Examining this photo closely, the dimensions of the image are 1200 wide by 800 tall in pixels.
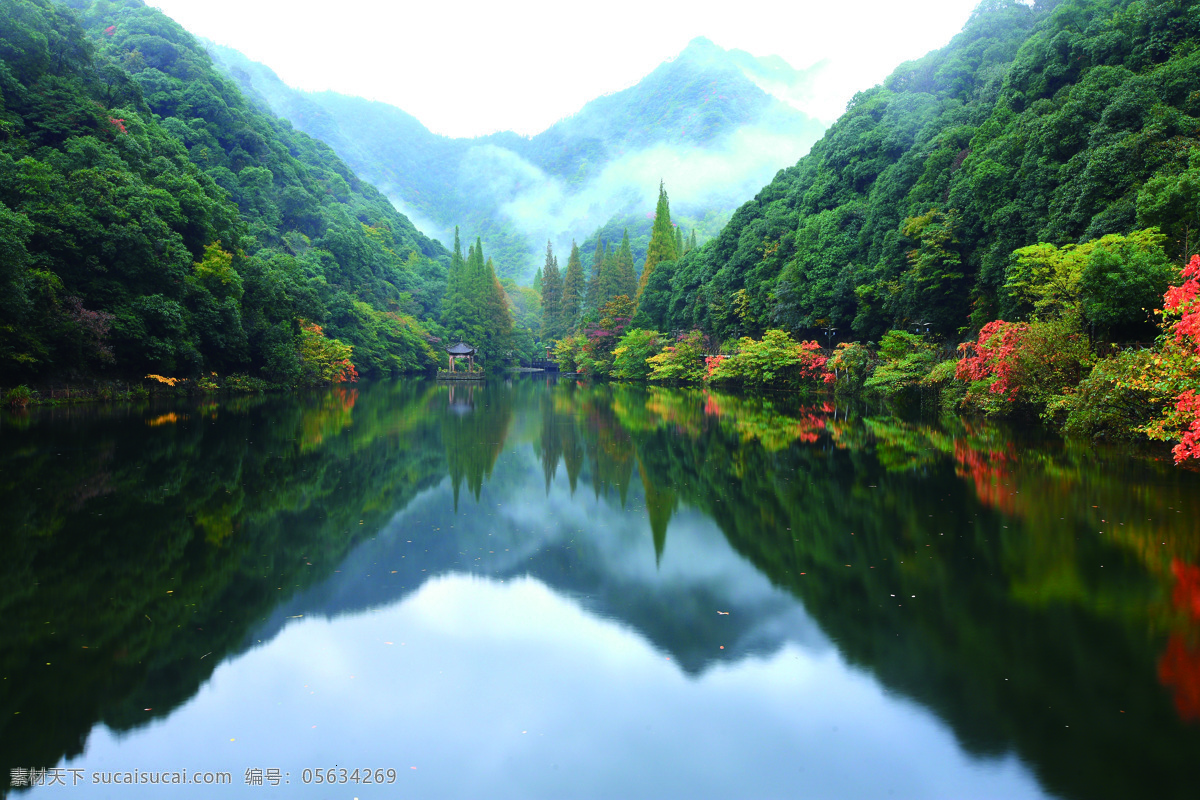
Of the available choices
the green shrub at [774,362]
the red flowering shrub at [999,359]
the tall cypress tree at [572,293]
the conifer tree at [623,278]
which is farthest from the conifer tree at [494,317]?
the red flowering shrub at [999,359]

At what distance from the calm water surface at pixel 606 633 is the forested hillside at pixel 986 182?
1121 cm

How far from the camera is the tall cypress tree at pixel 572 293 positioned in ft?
232

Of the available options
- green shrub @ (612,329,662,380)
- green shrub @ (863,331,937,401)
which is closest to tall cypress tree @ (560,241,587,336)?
green shrub @ (612,329,662,380)

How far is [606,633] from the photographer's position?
4961 millimetres

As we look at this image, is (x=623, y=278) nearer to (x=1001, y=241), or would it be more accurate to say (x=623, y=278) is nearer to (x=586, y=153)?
(x=1001, y=241)

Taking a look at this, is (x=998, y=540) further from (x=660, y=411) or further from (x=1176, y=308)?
(x=660, y=411)

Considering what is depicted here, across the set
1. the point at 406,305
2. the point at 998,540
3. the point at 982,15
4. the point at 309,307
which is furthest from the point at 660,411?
the point at 406,305

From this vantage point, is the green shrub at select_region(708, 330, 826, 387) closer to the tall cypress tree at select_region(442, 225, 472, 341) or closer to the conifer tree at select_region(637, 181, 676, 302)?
the conifer tree at select_region(637, 181, 676, 302)

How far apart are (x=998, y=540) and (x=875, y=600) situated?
2.25 metres

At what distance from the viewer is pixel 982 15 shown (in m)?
33.2

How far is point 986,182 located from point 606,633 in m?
24.5

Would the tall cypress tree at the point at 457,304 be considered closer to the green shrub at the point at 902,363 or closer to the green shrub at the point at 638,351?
the green shrub at the point at 638,351

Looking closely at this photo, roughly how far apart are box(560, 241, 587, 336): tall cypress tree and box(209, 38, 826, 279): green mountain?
138 feet

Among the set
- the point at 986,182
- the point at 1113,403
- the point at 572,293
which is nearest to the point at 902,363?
the point at 986,182
